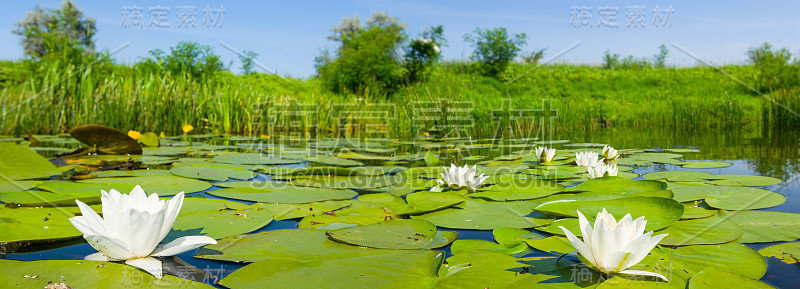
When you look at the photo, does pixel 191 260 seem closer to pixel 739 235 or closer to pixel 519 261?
pixel 519 261

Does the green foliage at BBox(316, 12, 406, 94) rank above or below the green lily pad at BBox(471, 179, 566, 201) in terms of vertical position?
above

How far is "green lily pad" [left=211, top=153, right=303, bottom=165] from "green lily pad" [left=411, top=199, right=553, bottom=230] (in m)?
1.91

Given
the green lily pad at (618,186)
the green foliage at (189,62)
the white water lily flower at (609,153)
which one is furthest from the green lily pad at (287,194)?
the green foliage at (189,62)

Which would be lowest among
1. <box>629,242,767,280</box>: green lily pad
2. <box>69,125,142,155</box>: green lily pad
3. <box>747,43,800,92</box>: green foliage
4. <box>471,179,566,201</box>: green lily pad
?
<box>629,242,767,280</box>: green lily pad

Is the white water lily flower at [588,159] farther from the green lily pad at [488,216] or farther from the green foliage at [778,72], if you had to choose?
the green foliage at [778,72]

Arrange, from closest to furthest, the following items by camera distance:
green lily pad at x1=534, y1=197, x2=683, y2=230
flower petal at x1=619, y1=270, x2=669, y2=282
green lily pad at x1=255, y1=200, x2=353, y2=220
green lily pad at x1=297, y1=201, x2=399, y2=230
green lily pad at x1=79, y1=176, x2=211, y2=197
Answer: flower petal at x1=619, y1=270, x2=669, y2=282 < green lily pad at x1=534, y1=197, x2=683, y2=230 < green lily pad at x1=297, y1=201, x2=399, y2=230 < green lily pad at x1=255, y1=200, x2=353, y2=220 < green lily pad at x1=79, y1=176, x2=211, y2=197

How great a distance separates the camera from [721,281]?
911mm

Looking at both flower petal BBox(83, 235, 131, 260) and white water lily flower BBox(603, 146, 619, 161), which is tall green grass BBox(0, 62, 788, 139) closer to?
white water lily flower BBox(603, 146, 619, 161)

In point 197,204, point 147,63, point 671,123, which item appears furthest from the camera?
point 147,63

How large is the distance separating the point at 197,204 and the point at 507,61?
15020 mm

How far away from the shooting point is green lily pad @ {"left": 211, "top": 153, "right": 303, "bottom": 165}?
3191 millimetres

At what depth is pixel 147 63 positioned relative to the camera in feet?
35.5

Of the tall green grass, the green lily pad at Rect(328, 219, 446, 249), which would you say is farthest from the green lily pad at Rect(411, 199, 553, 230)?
the tall green grass

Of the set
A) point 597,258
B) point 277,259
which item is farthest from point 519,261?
point 277,259
